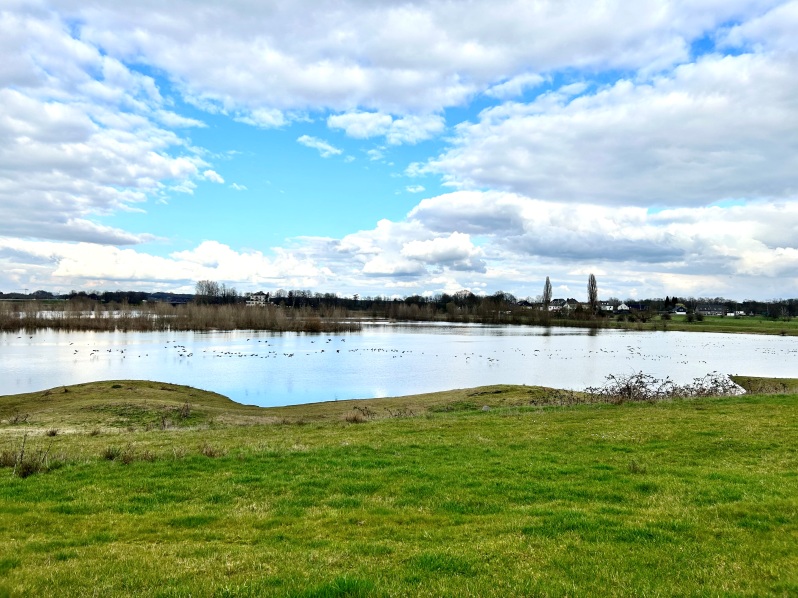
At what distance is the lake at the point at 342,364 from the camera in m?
37.8

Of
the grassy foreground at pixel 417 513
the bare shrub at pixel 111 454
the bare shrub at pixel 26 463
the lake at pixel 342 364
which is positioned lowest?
the lake at pixel 342 364

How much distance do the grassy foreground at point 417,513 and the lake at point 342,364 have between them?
21834 millimetres

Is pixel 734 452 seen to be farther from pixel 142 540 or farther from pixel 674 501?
pixel 142 540

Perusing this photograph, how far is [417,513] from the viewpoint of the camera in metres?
7.52

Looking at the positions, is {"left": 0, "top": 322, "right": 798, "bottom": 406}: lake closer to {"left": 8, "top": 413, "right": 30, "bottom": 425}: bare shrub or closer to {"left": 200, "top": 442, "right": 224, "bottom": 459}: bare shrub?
{"left": 8, "top": 413, "right": 30, "bottom": 425}: bare shrub

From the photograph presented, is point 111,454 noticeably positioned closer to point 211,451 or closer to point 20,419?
point 211,451

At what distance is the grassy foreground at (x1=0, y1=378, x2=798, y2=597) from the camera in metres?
5.16

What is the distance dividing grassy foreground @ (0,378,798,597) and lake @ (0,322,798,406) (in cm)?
2183

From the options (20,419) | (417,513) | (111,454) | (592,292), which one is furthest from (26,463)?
(592,292)

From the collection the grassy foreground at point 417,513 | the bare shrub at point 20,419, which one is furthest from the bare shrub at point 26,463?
the bare shrub at point 20,419

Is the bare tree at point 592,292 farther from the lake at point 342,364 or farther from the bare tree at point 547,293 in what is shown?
the lake at point 342,364

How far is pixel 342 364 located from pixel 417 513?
140ft

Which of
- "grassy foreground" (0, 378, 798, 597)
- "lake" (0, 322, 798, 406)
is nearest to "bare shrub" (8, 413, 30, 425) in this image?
"grassy foreground" (0, 378, 798, 597)

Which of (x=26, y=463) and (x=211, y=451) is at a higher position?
(x=26, y=463)
